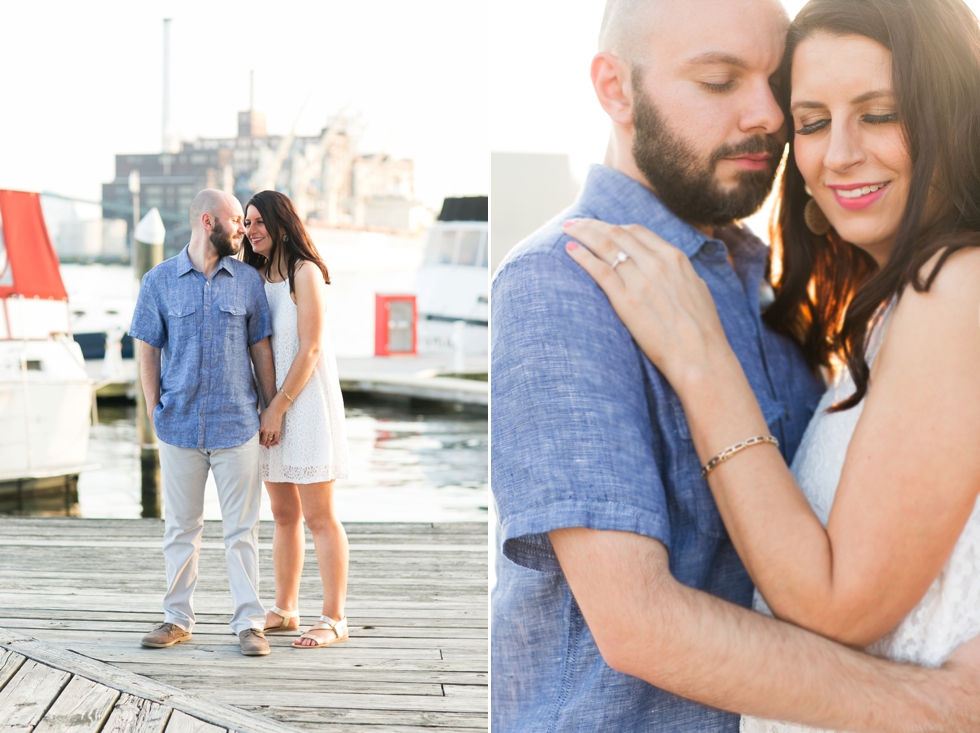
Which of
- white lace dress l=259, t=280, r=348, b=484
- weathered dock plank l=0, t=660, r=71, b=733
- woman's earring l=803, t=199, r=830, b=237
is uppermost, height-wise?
woman's earring l=803, t=199, r=830, b=237

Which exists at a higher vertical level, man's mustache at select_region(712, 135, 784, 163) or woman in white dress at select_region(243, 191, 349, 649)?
man's mustache at select_region(712, 135, 784, 163)

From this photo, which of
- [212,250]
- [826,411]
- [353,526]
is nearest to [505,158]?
[826,411]

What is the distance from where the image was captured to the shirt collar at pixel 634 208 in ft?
3.88

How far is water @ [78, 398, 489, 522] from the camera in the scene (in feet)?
27.0

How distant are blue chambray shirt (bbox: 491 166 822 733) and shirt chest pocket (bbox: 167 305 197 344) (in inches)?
74.9

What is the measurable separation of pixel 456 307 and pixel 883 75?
17.3 meters

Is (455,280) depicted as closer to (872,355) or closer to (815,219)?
(815,219)

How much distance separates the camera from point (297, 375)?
9.59 feet

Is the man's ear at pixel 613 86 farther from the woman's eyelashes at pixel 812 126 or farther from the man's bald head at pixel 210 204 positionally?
the man's bald head at pixel 210 204

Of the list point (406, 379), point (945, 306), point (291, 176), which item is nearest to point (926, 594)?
point (945, 306)

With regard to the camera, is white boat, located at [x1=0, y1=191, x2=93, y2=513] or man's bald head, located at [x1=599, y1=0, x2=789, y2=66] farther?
white boat, located at [x1=0, y1=191, x2=93, y2=513]

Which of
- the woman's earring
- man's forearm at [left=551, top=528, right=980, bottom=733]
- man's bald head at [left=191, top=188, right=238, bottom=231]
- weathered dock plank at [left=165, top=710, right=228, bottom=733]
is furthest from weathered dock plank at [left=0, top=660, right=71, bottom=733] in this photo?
the woman's earring

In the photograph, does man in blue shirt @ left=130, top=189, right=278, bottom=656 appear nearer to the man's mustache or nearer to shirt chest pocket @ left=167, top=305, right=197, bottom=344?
shirt chest pocket @ left=167, top=305, right=197, bottom=344

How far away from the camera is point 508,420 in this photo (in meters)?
1.00
